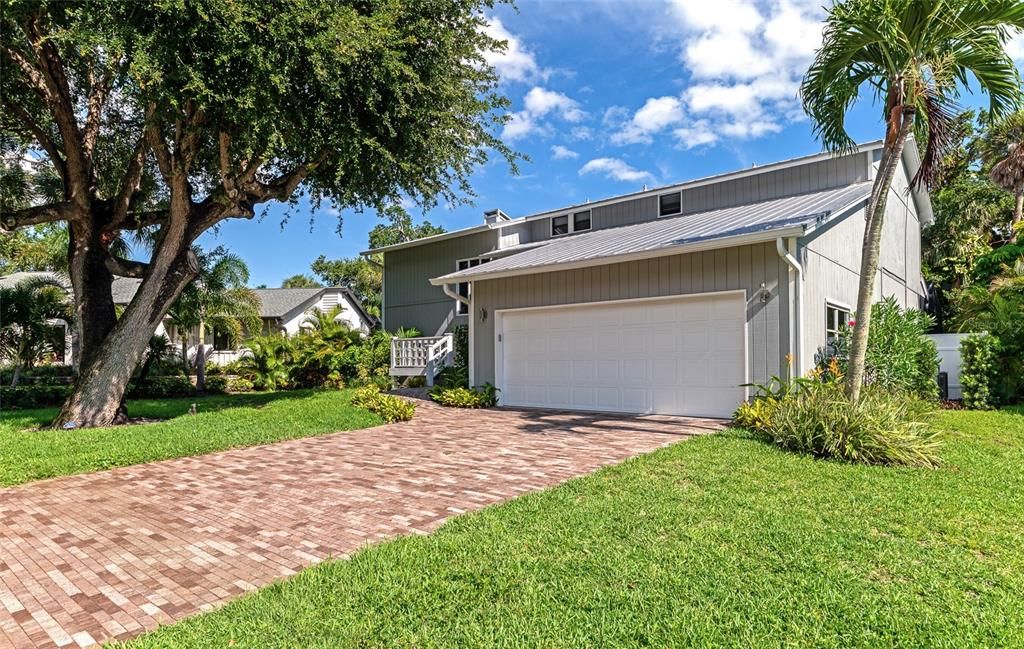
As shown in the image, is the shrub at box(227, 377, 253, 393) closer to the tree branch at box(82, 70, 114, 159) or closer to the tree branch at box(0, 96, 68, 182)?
the tree branch at box(0, 96, 68, 182)

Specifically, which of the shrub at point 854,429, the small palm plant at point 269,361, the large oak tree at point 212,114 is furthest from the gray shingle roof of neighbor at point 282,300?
the shrub at point 854,429

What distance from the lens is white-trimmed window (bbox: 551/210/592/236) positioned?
727 inches

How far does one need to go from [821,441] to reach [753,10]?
744 cm

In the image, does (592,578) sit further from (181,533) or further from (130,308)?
(130,308)

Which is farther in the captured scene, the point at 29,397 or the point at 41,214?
the point at 29,397

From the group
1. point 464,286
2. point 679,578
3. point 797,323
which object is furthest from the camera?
point 464,286

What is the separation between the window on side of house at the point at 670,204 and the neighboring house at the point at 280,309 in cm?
1381

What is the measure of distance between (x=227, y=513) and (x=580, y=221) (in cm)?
1549

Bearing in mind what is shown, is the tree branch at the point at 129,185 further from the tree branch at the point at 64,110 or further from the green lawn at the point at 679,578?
the green lawn at the point at 679,578

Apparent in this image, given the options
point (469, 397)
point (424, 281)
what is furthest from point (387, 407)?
point (424, 281)

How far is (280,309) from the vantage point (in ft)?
90.8

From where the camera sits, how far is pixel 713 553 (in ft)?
11.9

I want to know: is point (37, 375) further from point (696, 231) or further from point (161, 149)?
point (696, 231)

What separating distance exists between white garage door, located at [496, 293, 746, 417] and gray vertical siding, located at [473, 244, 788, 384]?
0.68 ft
